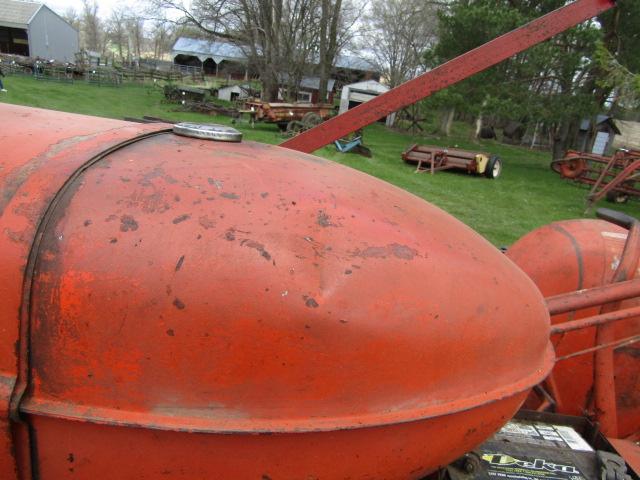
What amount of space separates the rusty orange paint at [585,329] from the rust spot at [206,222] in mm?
1760

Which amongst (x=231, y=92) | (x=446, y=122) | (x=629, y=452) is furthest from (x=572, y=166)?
(x=231, y=92)

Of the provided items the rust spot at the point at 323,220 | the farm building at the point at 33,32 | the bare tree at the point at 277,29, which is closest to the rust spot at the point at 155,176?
the rust spot at the point at 323,220

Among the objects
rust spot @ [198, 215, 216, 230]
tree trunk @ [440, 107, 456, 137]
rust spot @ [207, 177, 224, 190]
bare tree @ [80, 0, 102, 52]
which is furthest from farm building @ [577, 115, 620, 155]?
bare tree @ [80, 0, 102, 52]

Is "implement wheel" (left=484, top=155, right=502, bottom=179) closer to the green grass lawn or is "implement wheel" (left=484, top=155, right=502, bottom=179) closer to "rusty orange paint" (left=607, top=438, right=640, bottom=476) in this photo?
the green grass lawn

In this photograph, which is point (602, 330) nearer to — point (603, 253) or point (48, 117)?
point (603, 253)

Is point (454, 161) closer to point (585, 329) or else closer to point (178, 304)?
point (585, 329)

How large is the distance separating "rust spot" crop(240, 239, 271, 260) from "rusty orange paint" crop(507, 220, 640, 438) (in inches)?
65.1

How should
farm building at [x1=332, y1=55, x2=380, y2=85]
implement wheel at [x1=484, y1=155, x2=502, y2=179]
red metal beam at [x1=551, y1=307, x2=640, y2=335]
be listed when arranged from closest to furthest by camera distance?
red metal beam at [x1=551, y1=307, x2=640, y2=335], implement wheel at [x1=484, y1=155, x2=502, y2=179], farm building at [x1=332, y1=55, x2=380, y2=85]

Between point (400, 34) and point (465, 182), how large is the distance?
21.0 meters

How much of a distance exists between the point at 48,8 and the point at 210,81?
15.6 metres

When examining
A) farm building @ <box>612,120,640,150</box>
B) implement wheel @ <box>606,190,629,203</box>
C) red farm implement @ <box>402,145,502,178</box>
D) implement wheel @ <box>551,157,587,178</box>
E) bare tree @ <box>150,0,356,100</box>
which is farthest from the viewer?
farm building @ <box>612,120,640,150</box>

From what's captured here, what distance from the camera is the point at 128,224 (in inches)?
50.4

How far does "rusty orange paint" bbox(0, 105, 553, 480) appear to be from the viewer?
4.00 feet

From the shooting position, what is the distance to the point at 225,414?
1.24m
